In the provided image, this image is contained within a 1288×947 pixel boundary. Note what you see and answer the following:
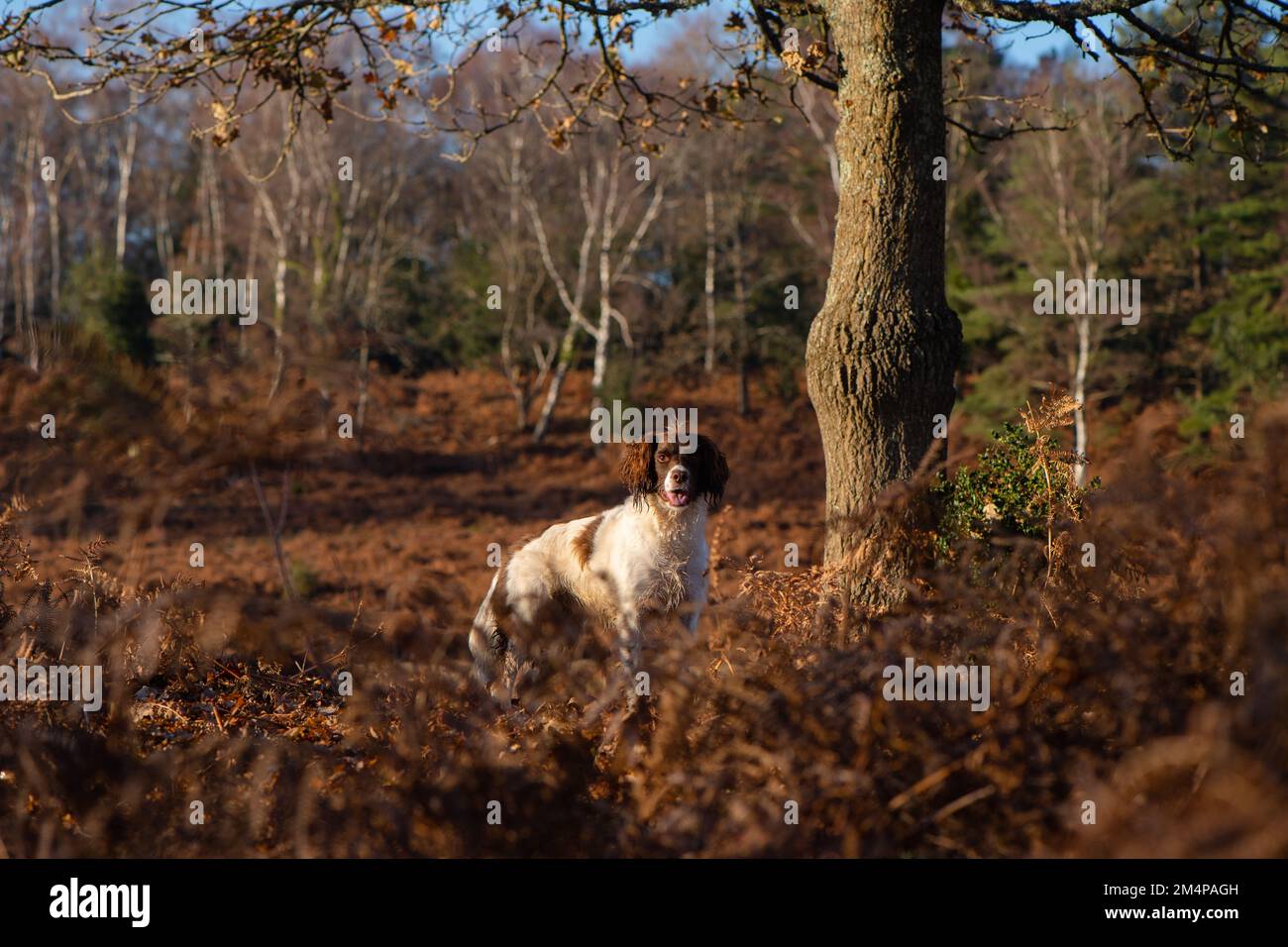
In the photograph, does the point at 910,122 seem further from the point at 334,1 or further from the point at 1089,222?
the point at 1089,222

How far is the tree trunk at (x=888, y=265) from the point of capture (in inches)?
262

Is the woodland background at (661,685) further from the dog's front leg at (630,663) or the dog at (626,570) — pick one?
the dog at (626,570)

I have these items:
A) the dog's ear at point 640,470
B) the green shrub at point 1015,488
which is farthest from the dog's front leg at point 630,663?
the green shrub at point 1015,488

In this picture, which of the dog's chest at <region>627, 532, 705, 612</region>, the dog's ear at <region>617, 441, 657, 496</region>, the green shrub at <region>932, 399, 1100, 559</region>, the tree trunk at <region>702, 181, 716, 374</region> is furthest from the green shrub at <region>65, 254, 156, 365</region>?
the green shrub at <region>932, 399, 1100, 559</region>

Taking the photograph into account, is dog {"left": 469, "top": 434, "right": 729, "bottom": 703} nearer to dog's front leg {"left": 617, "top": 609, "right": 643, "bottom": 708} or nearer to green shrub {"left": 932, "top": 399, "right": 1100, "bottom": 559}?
dog's front leg {"left": 617, "top": 609, "right": 643, "bottom": 708}

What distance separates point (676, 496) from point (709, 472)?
1.08 feet

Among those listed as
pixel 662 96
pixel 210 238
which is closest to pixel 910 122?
pixel 662 96

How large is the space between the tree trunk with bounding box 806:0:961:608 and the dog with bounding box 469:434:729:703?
0.80 meters

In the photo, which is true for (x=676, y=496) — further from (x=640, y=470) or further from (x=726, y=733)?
(x=726, y=733)

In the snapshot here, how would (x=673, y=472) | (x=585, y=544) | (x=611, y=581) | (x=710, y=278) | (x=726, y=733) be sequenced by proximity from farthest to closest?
(x=710, y=278)
(x=585, y=544)
(x=611, y=581)
(x=673, y=472)
(x=726, y=733)

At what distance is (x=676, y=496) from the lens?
22.4 feet

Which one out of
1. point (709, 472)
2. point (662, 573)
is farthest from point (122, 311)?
point (662, 573)

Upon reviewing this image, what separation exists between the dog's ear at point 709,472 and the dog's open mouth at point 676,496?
0.47 ft
